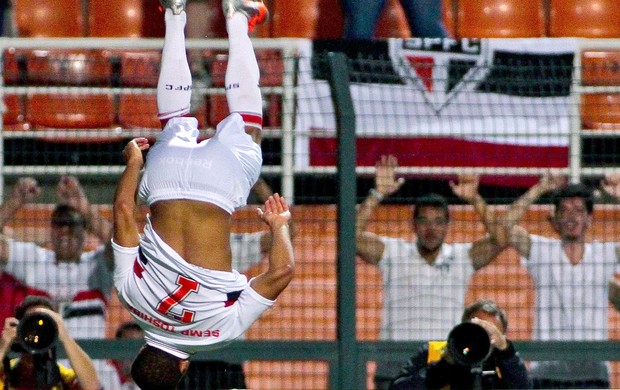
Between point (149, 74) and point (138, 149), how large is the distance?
2508 millimetres

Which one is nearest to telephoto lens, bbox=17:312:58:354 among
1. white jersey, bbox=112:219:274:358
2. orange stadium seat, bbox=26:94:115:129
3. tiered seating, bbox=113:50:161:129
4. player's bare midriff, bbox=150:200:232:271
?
white jersey, bbox=112:219:274:358

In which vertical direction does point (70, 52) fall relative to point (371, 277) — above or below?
above

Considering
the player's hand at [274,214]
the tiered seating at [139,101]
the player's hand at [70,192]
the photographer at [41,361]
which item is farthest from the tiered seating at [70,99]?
the player's hand at [274,214]

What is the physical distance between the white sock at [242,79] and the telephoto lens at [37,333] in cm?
136

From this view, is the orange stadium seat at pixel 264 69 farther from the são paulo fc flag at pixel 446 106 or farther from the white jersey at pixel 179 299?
the white jersey at pixel 179 299

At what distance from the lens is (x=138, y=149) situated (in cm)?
537

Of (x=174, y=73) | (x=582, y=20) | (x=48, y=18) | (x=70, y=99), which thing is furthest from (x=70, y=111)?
(x=582, y=20)

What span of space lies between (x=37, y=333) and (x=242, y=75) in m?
1.57

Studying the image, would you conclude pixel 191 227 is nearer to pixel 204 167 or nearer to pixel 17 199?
pixel 204 167

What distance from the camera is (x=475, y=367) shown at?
19.4ft

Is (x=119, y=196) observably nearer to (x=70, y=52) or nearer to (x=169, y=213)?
(x=169, y=213)

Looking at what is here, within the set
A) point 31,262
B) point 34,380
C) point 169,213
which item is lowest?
point 34,380

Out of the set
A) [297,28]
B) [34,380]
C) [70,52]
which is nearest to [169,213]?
[34,380]

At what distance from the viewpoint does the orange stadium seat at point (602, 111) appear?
7.68 metres
